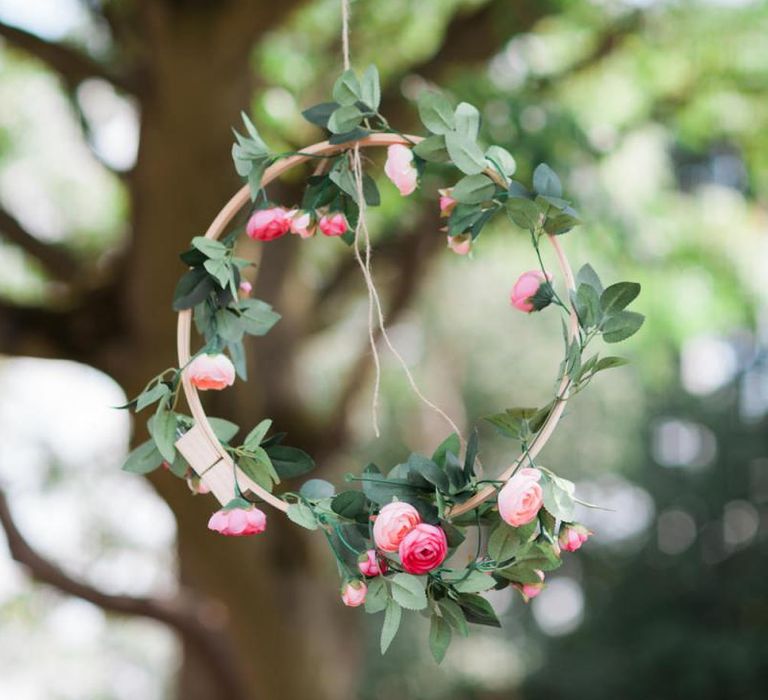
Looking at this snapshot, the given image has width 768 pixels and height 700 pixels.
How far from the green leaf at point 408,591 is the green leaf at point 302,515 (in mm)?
75

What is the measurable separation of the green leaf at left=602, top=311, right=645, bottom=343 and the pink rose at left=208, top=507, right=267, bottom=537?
30 centimetres

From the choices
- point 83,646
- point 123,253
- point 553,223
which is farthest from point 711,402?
point 553,223

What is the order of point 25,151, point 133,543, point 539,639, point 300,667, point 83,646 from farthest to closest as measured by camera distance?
point 83,646, point 539,639, point 133,543, point 25,151, point 300,667

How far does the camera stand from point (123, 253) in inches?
95.0

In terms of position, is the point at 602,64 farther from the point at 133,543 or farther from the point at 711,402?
the point at 711,402

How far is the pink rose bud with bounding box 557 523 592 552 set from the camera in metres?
0.78

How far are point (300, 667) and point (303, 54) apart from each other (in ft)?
5.54

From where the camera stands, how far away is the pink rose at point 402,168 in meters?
0.82

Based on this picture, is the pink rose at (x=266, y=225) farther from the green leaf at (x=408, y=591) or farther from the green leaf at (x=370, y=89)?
the green leaf at (x=408, y=591)

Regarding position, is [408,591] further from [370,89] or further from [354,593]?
[370,89]

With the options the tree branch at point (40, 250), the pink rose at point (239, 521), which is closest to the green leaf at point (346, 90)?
the pink rose at point (239, 521)

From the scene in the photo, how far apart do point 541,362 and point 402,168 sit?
7.71m

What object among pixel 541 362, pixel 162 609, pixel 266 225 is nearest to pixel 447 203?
pixel 266 225

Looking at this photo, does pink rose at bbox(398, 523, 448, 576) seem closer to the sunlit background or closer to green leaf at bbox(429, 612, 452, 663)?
green leaf at bbox(429, 612, 452, 663)
